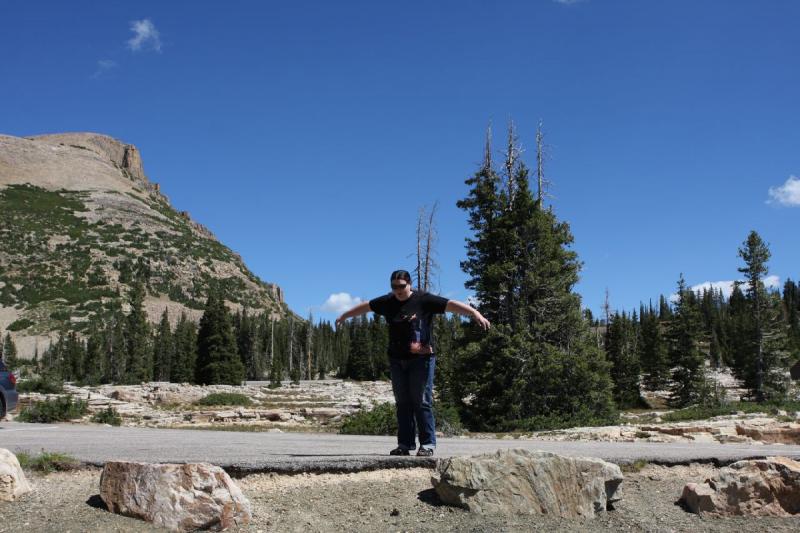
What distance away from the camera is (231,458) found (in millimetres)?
6965

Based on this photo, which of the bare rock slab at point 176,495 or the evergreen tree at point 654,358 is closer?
the bare rock slab at point 176,495

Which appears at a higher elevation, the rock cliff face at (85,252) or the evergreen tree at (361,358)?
the rock cliff face at (85,252)

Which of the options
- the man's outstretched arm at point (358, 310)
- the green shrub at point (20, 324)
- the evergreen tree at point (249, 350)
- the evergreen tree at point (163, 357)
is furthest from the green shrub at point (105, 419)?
the green shrub at point (20, 324)

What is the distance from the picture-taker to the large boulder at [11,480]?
5484 mm

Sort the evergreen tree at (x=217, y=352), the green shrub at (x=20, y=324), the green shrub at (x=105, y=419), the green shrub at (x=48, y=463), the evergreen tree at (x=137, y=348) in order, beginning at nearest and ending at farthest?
the green shrub at (x=48, y=463), the green shrub at (x=105, y=419), the evergreen tree at (x=217, y=352), the evergreen tree at (x=137, y=348), the green shrub at (x=20, y=324)

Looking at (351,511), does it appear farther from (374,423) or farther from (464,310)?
(374,423)

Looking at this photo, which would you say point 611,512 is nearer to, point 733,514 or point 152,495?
point 733,514

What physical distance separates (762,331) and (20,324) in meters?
77.9

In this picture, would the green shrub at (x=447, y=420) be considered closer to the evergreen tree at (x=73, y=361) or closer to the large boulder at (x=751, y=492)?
the large boulder at (x=751, y=492)

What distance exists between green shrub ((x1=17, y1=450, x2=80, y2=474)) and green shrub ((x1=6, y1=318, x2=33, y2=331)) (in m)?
80.7

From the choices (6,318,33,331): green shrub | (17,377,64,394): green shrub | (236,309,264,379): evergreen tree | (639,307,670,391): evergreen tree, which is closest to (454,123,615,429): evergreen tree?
(17,377,64,394): green shrub

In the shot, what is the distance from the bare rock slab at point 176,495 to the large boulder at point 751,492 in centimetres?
464

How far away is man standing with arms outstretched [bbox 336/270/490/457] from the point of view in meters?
7.10

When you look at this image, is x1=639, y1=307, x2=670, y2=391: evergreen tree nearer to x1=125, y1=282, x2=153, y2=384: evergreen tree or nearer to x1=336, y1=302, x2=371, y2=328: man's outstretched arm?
x1=125, y1=282, x2=153, y2=384: evergreen tree
